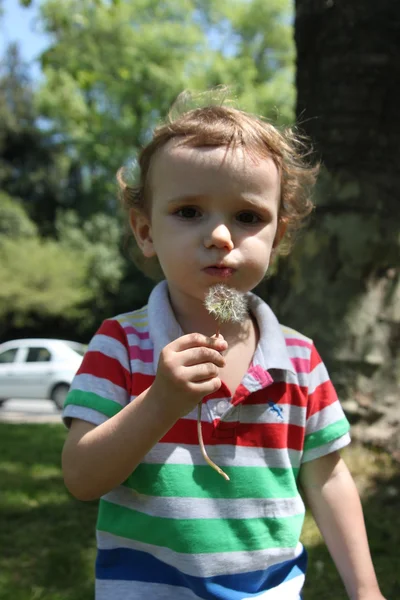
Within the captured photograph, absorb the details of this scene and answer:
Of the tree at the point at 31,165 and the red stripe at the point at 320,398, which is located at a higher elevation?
the red stripe at the point at 320,398

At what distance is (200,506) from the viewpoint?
1667 mm

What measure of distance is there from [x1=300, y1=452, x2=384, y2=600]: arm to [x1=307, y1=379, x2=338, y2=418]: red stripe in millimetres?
138

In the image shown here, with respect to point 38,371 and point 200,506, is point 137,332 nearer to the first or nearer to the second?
point 200,506

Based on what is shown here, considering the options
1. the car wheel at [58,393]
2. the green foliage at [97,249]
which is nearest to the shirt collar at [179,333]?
the car wheel at [58,393]

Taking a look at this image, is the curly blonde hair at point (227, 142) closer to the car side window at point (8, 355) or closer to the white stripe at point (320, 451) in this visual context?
the white stripe at point (320, 451)

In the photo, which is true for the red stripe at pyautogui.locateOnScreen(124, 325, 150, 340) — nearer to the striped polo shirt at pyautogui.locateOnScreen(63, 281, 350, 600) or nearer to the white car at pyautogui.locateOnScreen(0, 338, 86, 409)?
the striped polo shirt at pyautogui.locateOnScreen(63, 281, 350, 600)

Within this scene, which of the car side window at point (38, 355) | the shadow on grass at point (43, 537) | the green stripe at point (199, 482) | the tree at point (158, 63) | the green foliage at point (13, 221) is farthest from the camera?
the green foliage at point (13, 221)

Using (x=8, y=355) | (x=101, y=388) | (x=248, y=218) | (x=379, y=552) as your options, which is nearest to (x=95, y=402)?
(x=101, y=388)

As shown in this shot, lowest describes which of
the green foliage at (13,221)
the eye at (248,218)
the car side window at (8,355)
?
the green foliage at (13,221)

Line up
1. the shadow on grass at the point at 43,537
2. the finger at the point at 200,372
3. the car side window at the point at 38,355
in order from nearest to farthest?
the finger at the point at 200,372, the shadow on grass at the point at 43,537, the car side window at the point at 38,355

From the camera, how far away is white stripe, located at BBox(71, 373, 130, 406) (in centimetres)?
168

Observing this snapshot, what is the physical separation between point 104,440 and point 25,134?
3400cm

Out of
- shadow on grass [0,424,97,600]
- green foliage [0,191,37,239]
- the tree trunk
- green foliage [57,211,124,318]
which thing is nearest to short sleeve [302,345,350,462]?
shadow on grass [0,424,97,600]

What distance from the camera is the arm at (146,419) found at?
1437 mm
